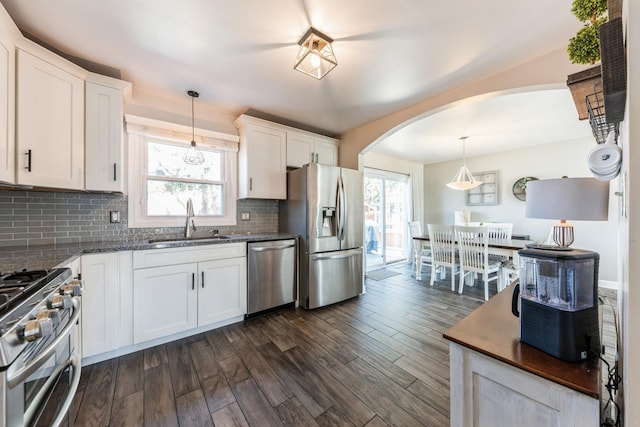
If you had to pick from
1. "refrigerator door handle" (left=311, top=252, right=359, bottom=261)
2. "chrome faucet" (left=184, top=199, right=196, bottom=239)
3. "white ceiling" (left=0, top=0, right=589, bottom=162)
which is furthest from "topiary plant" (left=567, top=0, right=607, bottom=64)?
"chrome faucet" (left=184, top=199, right=196, bottom=239)

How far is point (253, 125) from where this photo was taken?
9.65 ft

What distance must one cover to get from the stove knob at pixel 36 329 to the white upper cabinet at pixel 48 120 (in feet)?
4.80

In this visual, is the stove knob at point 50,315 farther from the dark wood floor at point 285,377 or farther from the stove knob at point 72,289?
the dark wood floor at point 285,377

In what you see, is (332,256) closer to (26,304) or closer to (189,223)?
(189,223)

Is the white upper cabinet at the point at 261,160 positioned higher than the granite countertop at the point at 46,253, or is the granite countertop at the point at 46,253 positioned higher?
the white upper cabinet at the point at 261,160

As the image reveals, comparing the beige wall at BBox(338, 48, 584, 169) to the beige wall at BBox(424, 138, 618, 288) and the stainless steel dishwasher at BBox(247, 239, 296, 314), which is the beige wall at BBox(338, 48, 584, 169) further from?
the beige wall at BBox(424, 138, 618, 288)

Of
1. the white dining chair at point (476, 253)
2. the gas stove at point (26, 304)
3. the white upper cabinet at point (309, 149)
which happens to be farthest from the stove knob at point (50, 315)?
the white dining chair at point (476, 253)

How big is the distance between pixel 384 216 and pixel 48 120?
4.88 m

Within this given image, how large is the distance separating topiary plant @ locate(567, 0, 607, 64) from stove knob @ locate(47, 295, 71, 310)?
7.30ft

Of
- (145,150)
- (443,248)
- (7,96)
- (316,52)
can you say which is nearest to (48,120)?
(7,96)

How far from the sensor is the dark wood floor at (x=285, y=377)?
4.55ft

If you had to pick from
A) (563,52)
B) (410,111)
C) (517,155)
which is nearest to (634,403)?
(563,52)

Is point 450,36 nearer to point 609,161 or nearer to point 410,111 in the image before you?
point 410,111

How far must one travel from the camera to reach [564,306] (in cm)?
76
